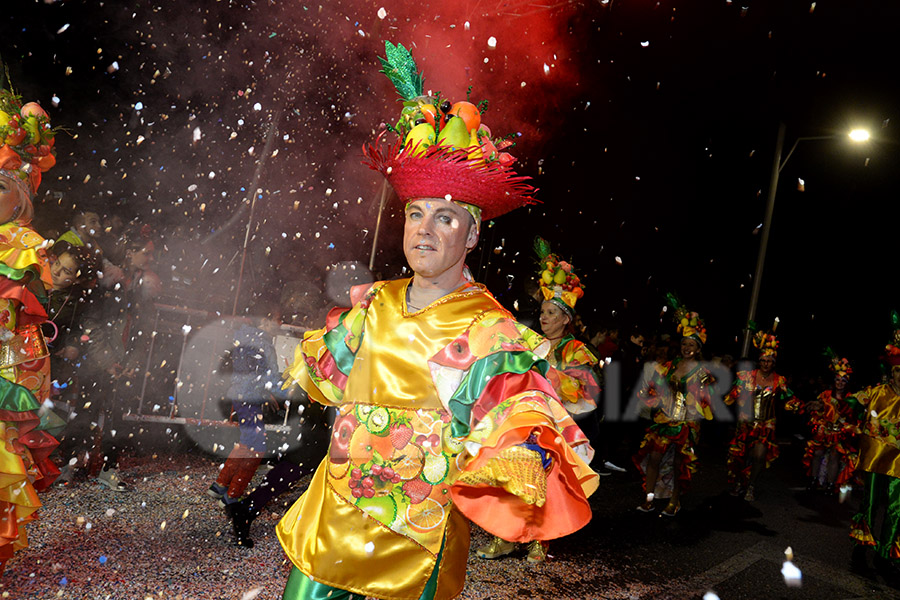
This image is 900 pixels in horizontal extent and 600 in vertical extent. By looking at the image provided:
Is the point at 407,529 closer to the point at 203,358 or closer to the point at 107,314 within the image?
the point at 107,314

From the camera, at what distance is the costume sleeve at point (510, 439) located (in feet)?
5.81

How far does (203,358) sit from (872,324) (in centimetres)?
1791

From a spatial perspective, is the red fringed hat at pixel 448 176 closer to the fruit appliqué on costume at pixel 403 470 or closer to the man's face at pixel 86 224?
the fruit appliqué on costume at pixel 403 470

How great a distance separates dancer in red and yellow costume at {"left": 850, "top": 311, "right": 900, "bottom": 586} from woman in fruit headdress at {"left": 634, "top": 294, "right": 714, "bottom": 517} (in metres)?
1.69

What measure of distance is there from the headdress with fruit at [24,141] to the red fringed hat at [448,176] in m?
2.18

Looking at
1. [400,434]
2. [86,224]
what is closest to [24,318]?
[400,434]

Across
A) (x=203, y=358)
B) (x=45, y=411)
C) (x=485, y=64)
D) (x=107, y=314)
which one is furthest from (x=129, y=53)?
(x=45, y=411)

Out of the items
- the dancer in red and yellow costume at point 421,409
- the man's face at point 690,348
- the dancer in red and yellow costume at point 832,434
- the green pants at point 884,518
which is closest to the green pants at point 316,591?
the dancer in red and yellow costume at point 421,409

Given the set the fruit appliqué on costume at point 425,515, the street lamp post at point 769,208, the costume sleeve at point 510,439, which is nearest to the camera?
the costume sleeve at point 510,439

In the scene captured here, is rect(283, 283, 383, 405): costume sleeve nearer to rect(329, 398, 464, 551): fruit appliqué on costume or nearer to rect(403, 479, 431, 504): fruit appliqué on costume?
rect(329, 398, 464, 551): fruit appliqué on costume

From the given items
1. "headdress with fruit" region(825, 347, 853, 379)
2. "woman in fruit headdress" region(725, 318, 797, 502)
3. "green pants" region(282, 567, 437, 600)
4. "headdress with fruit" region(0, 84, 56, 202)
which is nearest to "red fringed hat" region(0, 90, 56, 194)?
"headdress with fruit" region(0, 84, 56, 202)

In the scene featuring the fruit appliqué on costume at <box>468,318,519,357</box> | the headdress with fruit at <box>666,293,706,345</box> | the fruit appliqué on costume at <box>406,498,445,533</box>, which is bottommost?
the fruit appliqué on costume at <box>406,498,445,533</box>

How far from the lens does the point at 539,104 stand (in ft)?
28.7

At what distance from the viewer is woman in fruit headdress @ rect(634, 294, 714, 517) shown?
7.61 metres
